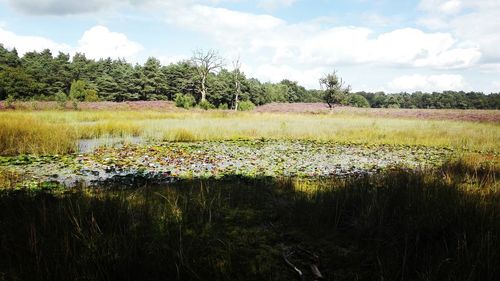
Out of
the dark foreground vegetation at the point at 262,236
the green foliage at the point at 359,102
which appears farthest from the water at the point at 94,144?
the green foliage at the point at 359,102

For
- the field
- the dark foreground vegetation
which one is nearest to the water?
the field

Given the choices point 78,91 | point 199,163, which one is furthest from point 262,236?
point 78,91

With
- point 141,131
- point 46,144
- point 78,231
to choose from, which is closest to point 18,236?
point 78,231

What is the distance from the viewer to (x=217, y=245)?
3229 mm

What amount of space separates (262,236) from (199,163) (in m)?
5.52

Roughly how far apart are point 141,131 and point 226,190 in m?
11.9

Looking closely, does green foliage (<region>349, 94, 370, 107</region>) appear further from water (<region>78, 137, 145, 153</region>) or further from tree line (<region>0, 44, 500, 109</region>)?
water (<region>78, 137, 145, 153</region>)

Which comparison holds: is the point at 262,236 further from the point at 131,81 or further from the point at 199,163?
the point at 131,81

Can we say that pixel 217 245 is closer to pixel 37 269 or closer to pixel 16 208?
pixel 37 269

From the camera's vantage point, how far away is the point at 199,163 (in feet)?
29.0

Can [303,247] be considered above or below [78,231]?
below

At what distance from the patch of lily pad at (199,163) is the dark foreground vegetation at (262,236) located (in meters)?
2.34

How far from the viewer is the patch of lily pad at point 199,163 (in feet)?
22.7

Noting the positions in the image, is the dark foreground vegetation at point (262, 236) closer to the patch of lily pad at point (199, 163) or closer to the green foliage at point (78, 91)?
the patch of lily pad at point (199, 163)
